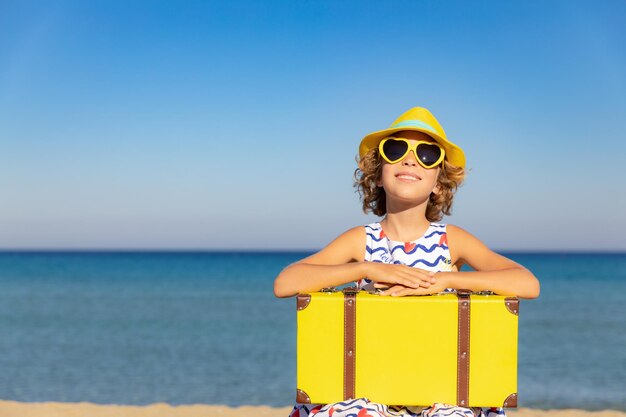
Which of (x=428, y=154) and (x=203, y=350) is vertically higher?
(x=428, y=154)

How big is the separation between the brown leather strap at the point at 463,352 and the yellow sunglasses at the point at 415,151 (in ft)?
2.56

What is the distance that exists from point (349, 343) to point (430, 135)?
3.63ft

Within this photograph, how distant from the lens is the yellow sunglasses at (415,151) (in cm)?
355

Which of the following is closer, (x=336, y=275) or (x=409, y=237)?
(x=336, y=275)

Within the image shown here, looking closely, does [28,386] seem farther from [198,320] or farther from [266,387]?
[198,320]

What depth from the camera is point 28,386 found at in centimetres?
1166

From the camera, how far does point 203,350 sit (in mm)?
15617

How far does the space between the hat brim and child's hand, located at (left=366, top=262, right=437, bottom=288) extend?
0.67m

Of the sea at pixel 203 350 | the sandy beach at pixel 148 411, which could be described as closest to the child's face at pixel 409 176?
the sandy beach at pixel 148 411

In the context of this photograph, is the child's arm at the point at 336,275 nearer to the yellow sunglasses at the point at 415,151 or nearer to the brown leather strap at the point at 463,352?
the brown leather strap at the point at 463,352

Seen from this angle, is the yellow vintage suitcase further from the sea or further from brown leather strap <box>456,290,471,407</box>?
the sea

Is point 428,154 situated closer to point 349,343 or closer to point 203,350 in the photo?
point 349,343

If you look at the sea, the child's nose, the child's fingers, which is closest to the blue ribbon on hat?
the child's nose

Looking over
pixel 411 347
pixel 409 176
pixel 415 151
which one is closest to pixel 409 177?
pixel 409 176
